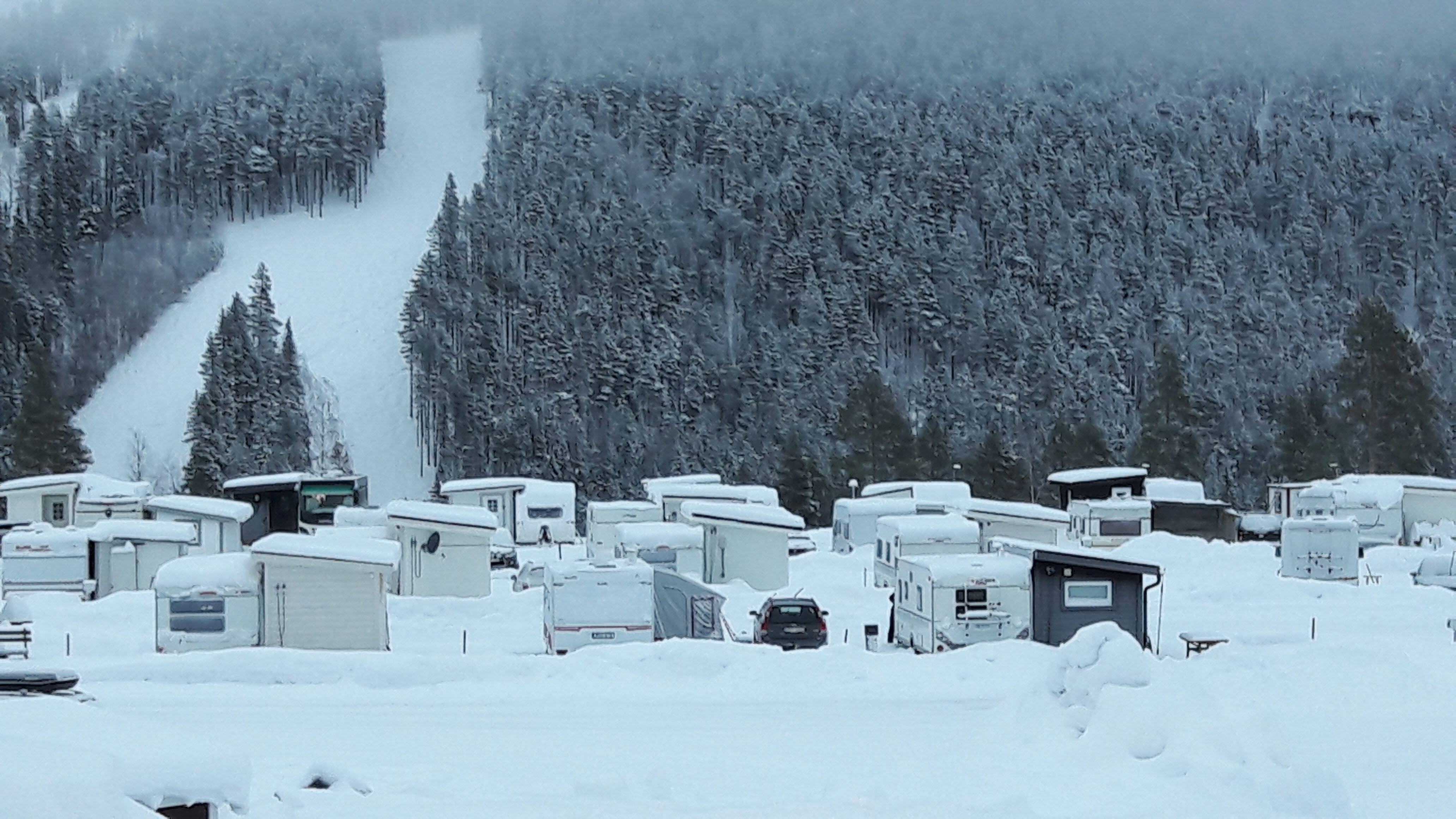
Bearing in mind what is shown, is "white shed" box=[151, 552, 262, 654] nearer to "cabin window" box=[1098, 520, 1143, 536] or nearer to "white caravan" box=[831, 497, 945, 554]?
Result: "white caravan" box=[831, 497, 945, 554]

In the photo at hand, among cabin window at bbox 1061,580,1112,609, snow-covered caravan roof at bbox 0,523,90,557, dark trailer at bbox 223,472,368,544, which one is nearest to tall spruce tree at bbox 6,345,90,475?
dark trailer at bbox 223,472,368,544

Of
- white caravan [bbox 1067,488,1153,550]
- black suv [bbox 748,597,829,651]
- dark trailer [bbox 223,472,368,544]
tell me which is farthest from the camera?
dark trailer [bbox 223,472,368,544]

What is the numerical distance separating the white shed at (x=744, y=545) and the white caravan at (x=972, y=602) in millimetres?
7967

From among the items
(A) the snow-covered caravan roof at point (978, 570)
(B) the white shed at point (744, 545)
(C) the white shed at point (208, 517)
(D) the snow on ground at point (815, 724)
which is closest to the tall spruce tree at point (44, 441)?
(C) the white shed at point (208, 517)

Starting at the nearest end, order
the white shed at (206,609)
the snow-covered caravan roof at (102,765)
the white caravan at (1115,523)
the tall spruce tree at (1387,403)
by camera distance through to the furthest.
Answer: the snow-covered caravan roof at (102,765)
the white shed at (206,609)
the white caravan at (1115,523)
the tall spruce tree at (1387,403)

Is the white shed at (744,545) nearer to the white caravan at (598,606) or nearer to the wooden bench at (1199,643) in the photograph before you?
the white caravan at (598,606)

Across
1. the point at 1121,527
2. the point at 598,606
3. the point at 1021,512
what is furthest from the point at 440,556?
the point at 1121,527

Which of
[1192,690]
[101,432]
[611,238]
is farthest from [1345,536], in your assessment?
[611,238]

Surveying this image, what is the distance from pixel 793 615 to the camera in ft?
71.1

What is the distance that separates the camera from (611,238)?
91.4 meters

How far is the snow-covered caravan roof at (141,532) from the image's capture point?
2819 centimetres

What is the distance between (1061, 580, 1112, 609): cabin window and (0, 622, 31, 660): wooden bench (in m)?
14.8

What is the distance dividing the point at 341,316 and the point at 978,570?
212ft

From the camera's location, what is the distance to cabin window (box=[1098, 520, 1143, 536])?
3756 cm
